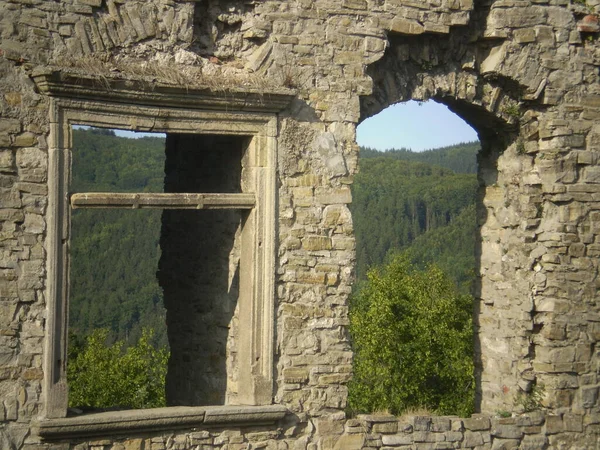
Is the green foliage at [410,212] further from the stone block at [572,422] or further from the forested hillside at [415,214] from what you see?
the stone block at [572,422]

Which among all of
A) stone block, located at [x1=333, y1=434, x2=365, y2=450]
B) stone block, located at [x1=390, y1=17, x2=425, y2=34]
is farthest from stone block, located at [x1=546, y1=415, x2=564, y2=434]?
stone block, located at [x1=390, y1=17, x2=425, y2=34]

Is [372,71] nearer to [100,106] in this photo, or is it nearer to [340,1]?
[340,1]

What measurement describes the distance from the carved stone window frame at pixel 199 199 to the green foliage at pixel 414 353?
1139cm

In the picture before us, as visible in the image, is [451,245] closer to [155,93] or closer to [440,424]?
[440,424]

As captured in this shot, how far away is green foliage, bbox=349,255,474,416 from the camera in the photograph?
1902 centimetres

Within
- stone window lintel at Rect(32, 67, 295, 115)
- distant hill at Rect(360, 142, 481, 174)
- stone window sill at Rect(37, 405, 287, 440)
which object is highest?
Answer: distant hill at Rect(360, 142, 481, 174)

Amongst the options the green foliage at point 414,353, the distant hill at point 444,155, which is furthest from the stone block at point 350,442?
the distant hill at point 444,155

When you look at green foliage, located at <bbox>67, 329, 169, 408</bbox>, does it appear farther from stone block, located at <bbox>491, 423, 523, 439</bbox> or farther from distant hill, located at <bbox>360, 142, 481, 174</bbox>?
distant hill, located at <bbox>360, 142, 481, 174</bbox>

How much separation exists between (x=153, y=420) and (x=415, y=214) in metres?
39.3

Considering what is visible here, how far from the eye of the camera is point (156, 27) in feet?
23.5

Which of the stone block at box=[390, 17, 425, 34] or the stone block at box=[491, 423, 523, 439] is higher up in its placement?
the stone block at box=[390, 17, 425, 34]

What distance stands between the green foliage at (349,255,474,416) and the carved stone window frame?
449 inches

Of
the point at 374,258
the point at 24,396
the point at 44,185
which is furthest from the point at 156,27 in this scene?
the point at 374,258

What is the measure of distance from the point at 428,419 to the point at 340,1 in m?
3.21
